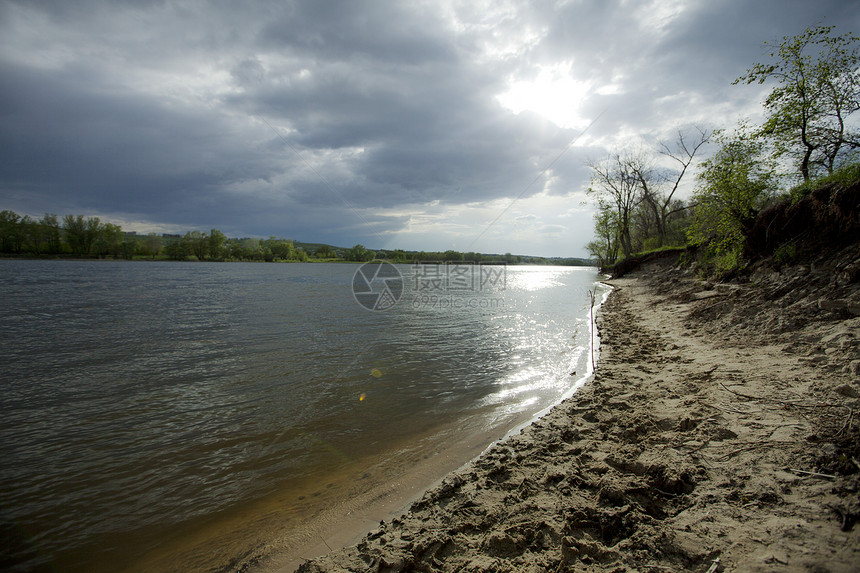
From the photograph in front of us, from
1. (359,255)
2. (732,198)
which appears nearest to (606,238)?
(732,198)

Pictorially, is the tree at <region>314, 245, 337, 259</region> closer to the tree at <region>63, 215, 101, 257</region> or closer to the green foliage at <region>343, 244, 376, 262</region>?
the green foliage at <region>343, 244, 376, 262</region>

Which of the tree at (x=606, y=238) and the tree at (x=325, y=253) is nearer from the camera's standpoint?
the tree at (x=606, y=238)

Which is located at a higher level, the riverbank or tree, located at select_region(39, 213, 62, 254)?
tree, located at select_region(39, 213, 62, 254)

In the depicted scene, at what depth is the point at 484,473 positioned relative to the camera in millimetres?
4242

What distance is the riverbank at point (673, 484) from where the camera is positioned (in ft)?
8.14

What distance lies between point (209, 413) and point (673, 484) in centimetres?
787

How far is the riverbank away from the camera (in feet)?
8.14

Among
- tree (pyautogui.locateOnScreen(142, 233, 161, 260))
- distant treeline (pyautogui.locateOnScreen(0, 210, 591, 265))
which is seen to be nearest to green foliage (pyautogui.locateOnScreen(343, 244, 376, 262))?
distant treeline (pyautogui.locateOnScreen(0, 210, 591, 265))

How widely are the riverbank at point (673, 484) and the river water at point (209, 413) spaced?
5.37ft

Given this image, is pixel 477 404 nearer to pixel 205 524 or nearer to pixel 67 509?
pixel 205 524

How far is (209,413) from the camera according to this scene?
22.2 feet

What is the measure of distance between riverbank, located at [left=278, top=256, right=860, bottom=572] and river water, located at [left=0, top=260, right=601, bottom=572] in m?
1.64

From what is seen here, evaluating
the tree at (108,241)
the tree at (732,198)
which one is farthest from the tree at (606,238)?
the tree at (108,241)

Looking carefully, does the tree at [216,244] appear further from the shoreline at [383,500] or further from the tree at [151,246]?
the shoreline at [383,500]
